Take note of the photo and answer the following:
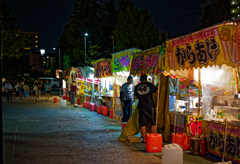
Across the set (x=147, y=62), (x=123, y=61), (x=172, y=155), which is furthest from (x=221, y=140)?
(x=123, y=61)

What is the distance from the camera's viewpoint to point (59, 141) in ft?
27.0

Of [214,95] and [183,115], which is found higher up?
[214,95]

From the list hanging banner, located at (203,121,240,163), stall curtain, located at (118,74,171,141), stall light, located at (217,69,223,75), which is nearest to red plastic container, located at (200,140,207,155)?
hanging banner, located at (203,121,240,163)

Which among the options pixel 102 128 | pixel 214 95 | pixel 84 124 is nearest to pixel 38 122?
pixel 84 124

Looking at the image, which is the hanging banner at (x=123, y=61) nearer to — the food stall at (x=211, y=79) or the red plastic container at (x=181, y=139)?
the food stall at (x=211, y=79)

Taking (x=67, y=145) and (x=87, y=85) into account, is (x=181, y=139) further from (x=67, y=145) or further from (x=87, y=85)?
(x=87, y=85)

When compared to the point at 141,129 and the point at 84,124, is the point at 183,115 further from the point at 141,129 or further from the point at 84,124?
the point at 84,124

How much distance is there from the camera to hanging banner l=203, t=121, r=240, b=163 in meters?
5.74

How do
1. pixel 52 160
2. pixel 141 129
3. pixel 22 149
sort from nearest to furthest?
pixel 52 160 < pixel 22 149 < pixel 141 129

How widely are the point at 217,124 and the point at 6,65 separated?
3603 centimetres

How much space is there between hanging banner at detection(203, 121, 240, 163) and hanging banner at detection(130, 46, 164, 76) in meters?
2.50

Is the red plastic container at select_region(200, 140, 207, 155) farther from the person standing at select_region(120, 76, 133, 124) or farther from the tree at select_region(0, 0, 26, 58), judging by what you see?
the tree at select_region(0, 0, 26, 58)

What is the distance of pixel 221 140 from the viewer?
20.3ft

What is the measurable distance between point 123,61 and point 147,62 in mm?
2708
